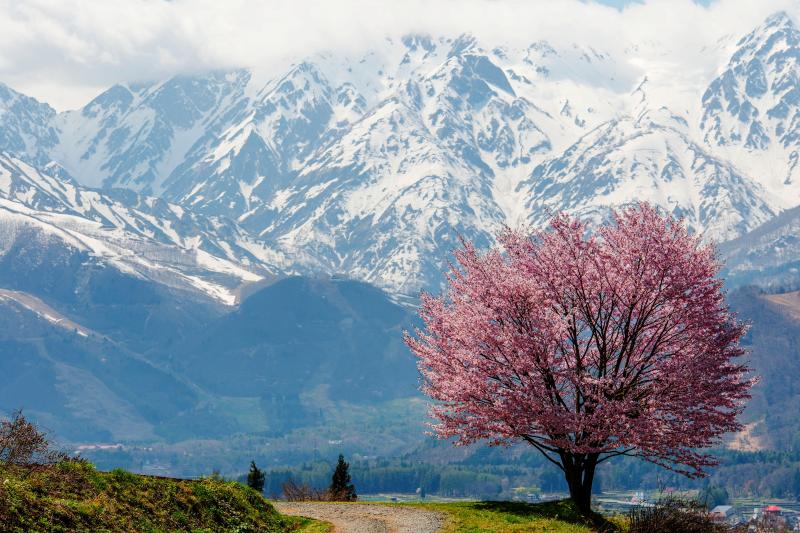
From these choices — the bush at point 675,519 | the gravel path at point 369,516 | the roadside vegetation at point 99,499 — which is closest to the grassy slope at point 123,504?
the roadside vegetation at point 99,499

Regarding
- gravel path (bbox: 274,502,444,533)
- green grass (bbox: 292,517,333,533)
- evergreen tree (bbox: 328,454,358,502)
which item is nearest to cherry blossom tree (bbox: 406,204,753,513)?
gravel path (bbox: 274,502,444,533)

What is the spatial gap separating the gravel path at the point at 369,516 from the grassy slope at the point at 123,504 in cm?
206

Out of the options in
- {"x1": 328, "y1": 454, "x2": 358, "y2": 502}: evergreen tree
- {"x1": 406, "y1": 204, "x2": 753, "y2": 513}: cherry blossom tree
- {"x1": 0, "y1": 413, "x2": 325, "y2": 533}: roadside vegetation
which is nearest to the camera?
{"x1": 0, "y1": 413, "x2": 325, "y2": 533}: roadside vegetation

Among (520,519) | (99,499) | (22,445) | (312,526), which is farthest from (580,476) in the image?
(22,445)

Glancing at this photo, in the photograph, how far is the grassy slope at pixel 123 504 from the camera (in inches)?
1515

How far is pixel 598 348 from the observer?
58750 millimetres

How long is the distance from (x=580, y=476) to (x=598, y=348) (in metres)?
6.46

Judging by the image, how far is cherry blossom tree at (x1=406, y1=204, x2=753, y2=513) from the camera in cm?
5547

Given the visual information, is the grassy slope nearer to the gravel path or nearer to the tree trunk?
the gravel path

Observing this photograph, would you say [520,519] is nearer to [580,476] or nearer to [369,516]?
[580,476]

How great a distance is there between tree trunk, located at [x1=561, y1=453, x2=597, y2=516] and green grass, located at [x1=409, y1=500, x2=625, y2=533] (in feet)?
1.82

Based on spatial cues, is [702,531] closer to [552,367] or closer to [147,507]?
[552,367]

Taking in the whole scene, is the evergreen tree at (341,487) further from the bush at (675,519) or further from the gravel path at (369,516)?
the bush at (675,519)

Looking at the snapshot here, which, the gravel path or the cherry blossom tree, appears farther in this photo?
the cherry blossom tree
